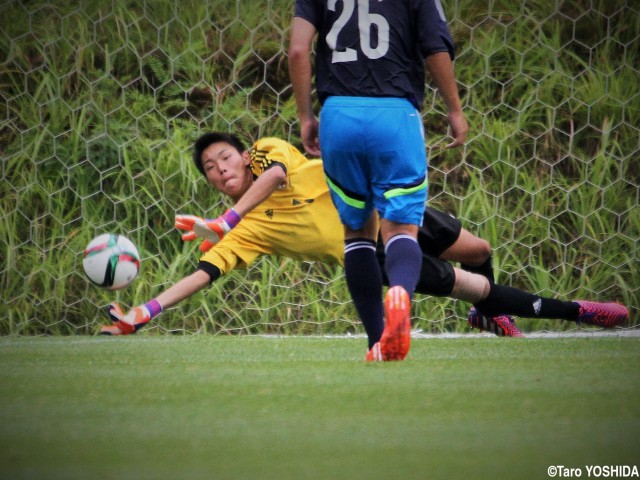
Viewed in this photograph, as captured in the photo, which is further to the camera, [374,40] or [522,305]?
[522,305]

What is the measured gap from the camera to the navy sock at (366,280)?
12.1ft

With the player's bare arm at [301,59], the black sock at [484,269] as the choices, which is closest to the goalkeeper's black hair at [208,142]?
the black sock at [484,269]

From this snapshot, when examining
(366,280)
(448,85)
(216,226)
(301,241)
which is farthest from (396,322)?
(301,241)

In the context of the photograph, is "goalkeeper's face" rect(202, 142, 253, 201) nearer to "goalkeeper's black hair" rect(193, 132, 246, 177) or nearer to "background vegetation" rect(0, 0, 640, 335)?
"goalkeeper's black hair" rect(193, 132, 246, 177)

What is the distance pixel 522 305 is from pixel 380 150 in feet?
4.60

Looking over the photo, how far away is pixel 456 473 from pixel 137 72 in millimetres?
5236

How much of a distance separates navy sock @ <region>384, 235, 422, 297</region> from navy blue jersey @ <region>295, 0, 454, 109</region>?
467mm

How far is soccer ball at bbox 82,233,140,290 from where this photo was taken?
4.74 m

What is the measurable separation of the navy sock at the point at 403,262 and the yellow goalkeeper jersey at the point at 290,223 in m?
1.18

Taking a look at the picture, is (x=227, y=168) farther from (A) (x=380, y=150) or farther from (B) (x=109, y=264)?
(A) (x=380, y=150)

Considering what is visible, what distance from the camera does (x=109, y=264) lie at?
15.5 feet

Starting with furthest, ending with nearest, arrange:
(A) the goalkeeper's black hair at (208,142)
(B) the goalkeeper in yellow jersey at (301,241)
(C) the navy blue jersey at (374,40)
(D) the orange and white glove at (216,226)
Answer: (A) the goalkeeper's black hair at (208,142)
(B) the goalkeeper in yellow jersey at (301,241)
(D) the orange and white glove at (216,226)
(C) the navy blue jersey at (374,40)

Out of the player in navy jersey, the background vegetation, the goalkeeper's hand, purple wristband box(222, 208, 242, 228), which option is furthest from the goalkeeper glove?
the player in navy jersey

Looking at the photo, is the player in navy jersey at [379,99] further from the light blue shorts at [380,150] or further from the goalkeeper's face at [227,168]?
the goalkeeper's face at [227,168]
